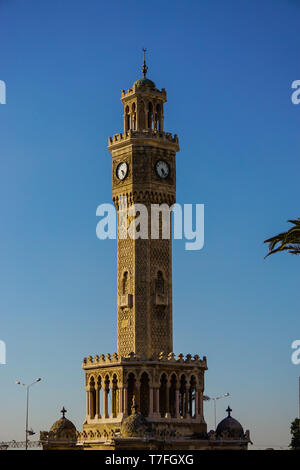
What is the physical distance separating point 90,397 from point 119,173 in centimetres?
2030

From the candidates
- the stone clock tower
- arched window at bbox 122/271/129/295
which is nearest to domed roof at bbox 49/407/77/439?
the stone clock tower

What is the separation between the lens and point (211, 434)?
10719 cm

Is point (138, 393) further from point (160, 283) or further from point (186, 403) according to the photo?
point (160, 283)

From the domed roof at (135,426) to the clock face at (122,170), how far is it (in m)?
22.1

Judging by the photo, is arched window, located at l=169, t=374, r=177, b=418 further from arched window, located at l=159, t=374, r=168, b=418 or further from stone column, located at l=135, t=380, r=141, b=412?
stone column, located at l=135, t=380, r=141, b=412

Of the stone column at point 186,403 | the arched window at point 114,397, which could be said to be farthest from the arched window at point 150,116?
the stone column at point 186,403

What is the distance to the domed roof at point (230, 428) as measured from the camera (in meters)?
108

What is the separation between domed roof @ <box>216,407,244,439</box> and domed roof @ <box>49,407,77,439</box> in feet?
42.2

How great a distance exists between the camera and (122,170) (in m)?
112

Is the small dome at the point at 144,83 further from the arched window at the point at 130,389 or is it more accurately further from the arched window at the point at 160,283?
the arched window at the point at 130,389

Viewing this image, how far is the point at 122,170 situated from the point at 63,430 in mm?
23810

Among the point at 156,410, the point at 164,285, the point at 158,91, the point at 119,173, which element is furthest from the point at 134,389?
the point at 158,91

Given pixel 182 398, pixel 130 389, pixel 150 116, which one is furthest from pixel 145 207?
pixel 182 398
